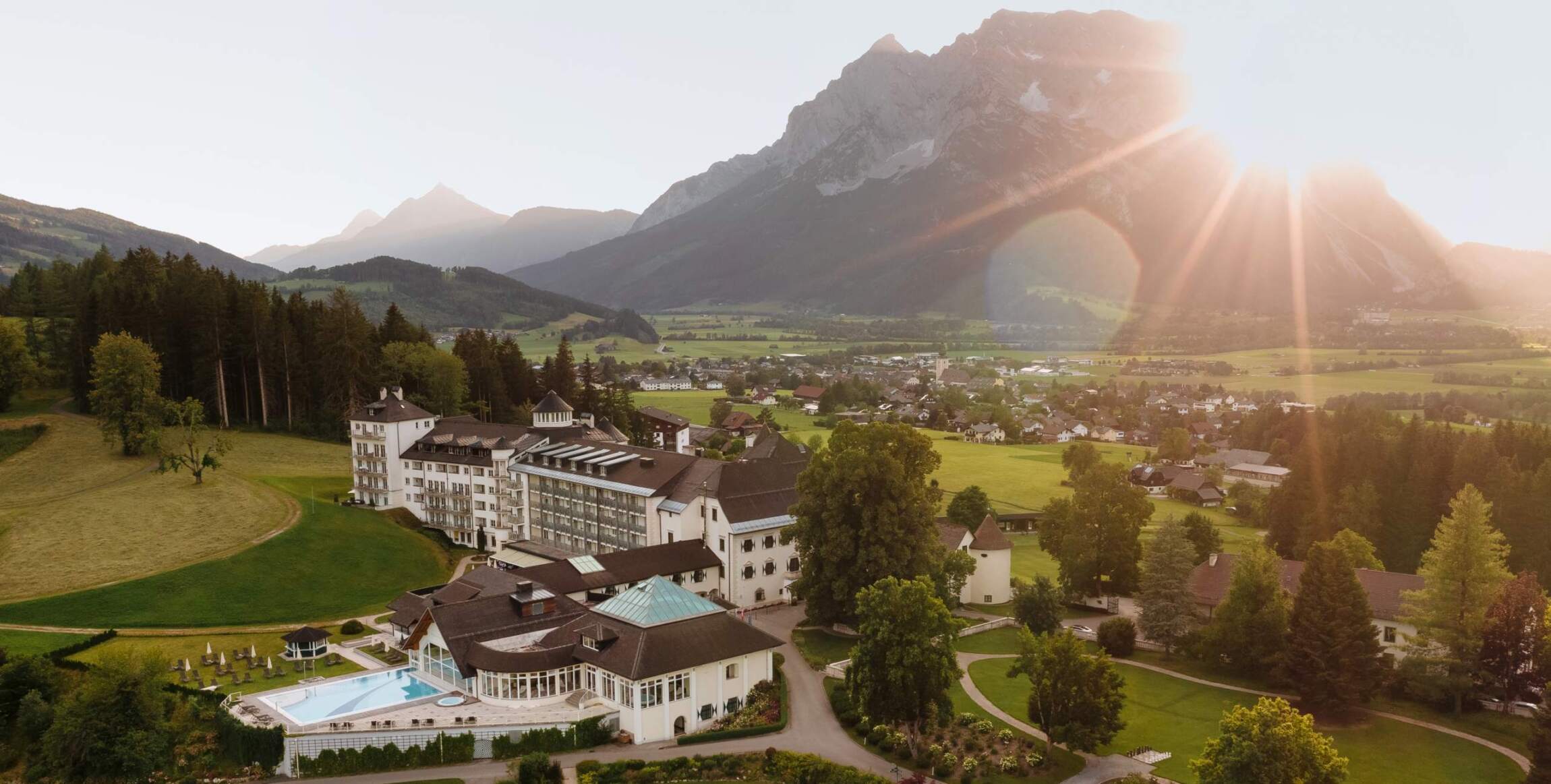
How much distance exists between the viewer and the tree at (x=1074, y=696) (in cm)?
3797

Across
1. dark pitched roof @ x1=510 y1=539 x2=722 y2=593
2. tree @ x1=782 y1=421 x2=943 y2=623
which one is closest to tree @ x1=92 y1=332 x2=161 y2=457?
dark pitched roof @ x1=510 y1=539 x2=722 y2=593

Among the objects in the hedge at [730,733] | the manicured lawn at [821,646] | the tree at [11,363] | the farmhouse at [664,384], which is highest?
the tree at [11,363]

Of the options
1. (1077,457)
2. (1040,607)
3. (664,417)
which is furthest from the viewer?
(664,417)

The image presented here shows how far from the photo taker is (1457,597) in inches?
1841

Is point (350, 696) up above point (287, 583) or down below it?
below

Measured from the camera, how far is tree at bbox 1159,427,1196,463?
111m

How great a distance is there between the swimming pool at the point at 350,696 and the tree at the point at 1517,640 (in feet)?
165

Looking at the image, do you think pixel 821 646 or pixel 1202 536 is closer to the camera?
pixel 821 646

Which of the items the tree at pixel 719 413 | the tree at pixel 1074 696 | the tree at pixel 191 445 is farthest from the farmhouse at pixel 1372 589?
the tree at pixel 719 413

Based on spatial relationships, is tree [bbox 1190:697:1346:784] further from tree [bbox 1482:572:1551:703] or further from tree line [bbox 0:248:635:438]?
tree line [bbox 0:248:635:438]

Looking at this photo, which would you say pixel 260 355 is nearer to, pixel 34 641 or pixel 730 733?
pixel 34 641

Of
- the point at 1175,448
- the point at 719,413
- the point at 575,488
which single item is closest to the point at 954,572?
the point at 575,488

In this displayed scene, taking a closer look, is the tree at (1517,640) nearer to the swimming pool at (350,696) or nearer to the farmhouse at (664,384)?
the swimming pool at (350,696)

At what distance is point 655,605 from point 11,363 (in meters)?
81.5
